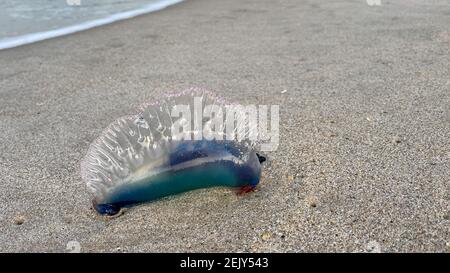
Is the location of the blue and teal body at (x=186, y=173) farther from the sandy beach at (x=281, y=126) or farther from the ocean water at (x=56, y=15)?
the ocean water at (x=56, y=15)

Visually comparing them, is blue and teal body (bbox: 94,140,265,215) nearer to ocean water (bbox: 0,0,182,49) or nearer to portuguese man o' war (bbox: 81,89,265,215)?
portuguese man o' war (bbox: 81,89,265,215)

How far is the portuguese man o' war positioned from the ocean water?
12.0ft

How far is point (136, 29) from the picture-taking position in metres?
5.25

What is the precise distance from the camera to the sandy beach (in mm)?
1759

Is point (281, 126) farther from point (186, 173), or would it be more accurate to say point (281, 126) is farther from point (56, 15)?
point (56, 15)

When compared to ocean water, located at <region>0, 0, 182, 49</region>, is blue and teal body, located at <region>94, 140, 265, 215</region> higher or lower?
lower

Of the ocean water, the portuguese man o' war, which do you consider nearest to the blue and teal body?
the portuguese man o' war

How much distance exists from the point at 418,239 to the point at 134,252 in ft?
3.32

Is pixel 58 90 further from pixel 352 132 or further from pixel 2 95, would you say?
pixel 352 132

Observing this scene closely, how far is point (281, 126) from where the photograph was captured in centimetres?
262

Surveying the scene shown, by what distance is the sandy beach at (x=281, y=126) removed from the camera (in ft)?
5.77

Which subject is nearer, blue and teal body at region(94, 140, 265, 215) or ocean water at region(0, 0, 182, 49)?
blue and teal body at region(94, 140, 265, 215)

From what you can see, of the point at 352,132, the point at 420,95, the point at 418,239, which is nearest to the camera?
the point at 418,239
